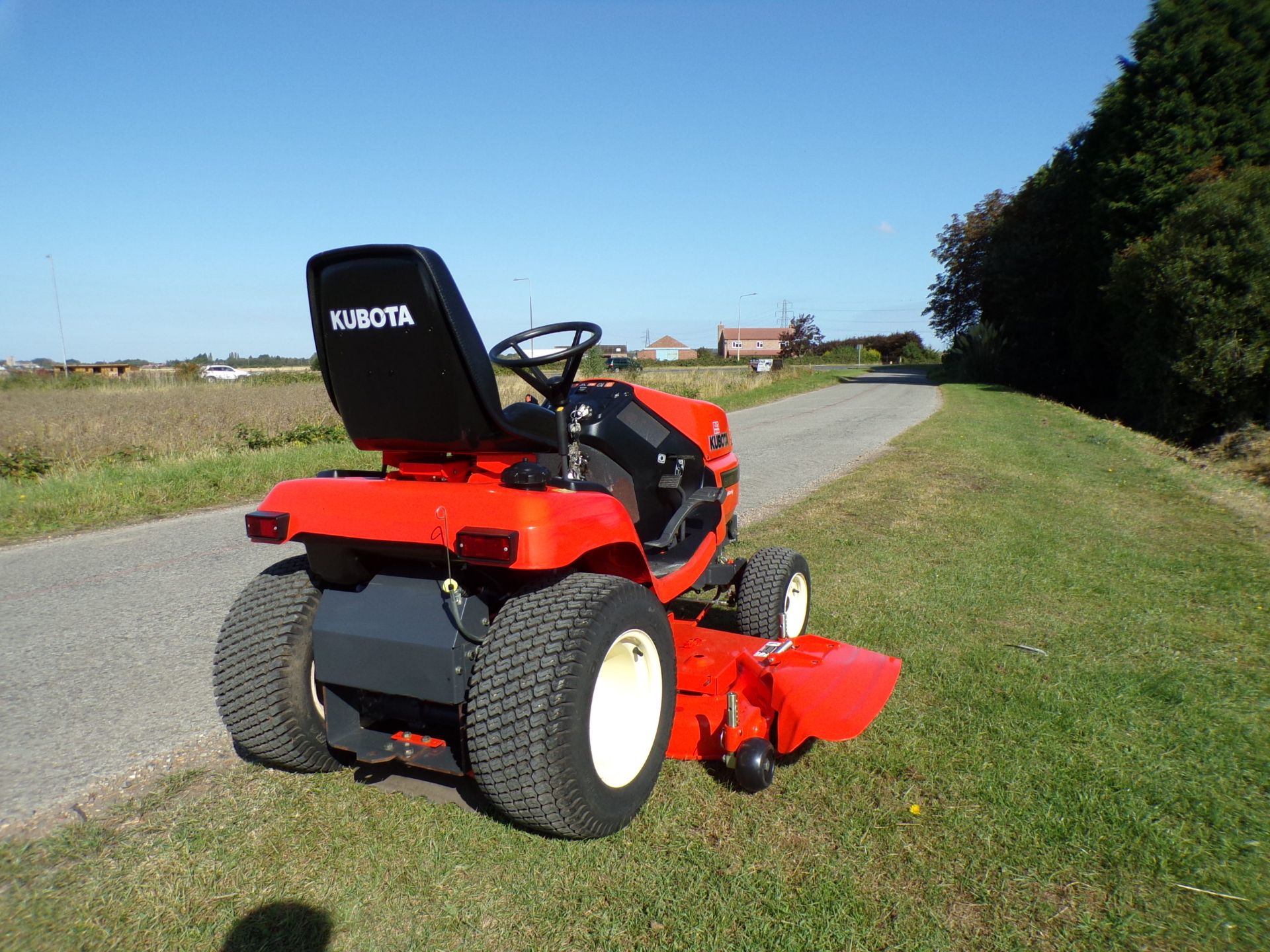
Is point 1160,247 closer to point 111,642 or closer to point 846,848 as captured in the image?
point 846,848

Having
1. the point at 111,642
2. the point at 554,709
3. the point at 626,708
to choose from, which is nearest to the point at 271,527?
the point at 554,709

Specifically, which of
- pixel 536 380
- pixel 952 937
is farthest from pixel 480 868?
pixel 536 380

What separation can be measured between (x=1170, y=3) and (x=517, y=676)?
2725cm

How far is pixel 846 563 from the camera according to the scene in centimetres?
577

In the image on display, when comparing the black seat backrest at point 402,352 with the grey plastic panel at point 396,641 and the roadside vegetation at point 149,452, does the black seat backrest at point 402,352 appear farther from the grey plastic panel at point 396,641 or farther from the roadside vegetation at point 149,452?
the roadside vegetation at point 149,452

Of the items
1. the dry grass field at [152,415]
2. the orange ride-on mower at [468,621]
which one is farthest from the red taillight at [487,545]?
the dry grass field at [152,415]

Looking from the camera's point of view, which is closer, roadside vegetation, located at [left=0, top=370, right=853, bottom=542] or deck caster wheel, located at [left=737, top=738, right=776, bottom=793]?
deck caster wheel, located at [left=737, top=738, right=776, bottom=793]

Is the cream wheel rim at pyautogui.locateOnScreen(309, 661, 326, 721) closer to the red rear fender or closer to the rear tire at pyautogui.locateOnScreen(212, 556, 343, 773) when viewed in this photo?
the rear tire at pyautogui.locateOnScreen(212, 556, 343, 773)

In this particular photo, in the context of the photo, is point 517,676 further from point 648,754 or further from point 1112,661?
point 1112,661

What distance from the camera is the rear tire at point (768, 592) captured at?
394 cm

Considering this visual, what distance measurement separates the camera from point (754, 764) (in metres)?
2.74

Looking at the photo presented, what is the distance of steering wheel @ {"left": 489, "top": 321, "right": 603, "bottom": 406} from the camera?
119 inches

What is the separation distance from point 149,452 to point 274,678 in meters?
9.65

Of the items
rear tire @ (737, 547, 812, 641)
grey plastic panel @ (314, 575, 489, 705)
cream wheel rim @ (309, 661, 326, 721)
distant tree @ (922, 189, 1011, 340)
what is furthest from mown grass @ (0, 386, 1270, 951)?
distant tree @ (922, 189, 1011, 340)
